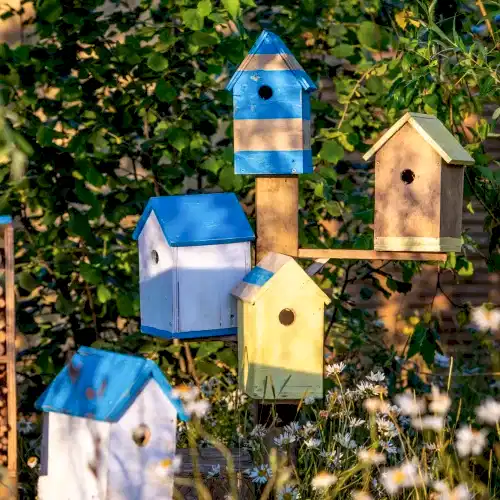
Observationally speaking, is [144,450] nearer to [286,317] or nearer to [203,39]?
[286,317]

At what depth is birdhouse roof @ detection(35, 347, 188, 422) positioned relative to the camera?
120 inches

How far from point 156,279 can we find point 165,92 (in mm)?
1167

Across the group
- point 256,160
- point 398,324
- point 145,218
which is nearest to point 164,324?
point 145,218

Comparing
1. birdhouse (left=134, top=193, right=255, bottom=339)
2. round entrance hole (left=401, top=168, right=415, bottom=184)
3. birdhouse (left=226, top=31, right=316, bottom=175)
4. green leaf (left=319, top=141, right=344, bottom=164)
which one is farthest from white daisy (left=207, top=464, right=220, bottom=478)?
green leaf (left=319, top=141, right=344, bottom=164)

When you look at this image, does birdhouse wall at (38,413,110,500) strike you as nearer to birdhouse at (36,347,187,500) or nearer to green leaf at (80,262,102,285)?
birdhouse at (36,347,187,500)

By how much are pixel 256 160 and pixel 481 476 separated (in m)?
1.98

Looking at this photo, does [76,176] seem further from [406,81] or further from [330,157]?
[406,81]

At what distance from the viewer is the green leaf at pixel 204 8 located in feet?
14.8

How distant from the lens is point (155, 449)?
3176 millimetres

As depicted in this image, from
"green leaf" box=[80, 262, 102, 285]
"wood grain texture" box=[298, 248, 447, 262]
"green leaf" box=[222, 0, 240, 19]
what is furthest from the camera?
"green leaf" box=[80, 262, 102, 285]

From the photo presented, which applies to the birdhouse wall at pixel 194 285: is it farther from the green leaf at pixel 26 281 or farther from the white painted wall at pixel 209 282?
the green leaf at pixel 26 281

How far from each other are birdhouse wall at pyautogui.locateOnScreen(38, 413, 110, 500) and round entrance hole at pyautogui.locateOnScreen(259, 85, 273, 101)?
1.35 meters

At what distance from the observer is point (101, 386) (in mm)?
3115

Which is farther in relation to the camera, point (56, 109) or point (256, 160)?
point (56, 109)
